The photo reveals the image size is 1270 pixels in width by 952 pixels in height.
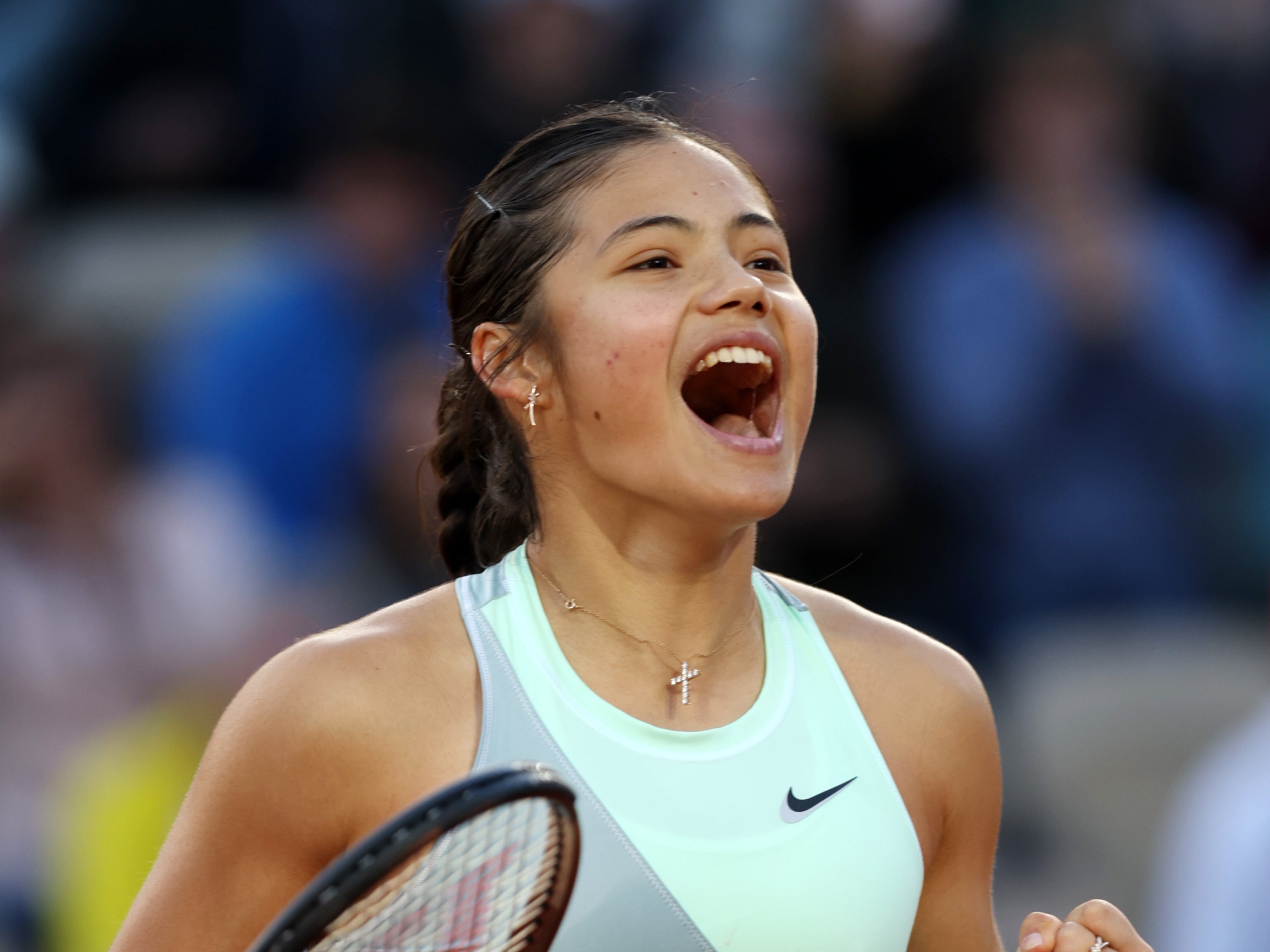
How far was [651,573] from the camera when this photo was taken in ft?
7.36

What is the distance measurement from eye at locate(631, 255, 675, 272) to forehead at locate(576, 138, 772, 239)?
6 centimetres

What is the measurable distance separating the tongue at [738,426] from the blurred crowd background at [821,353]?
1.84m

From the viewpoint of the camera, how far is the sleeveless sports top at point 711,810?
1992mm

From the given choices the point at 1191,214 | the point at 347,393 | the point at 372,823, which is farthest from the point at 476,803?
the point at 1191,214

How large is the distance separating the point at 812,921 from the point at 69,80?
5108mm

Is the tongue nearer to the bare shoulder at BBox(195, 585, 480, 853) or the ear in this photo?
the ear

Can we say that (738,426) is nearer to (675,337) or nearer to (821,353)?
(675,337)

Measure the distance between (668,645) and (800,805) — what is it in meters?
0.26

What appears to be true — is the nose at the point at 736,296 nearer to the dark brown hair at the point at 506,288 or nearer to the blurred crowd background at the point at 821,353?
the dark brown hair at the point at 506,288

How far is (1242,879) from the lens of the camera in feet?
10.7

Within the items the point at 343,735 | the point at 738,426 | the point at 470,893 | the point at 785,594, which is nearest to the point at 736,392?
the point at 738,426

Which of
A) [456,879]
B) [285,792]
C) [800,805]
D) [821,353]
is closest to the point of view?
[456,879]

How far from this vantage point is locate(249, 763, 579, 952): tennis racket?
4.89 ft

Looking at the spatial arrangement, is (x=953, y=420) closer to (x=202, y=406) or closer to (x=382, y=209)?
(x=382, y=209)
